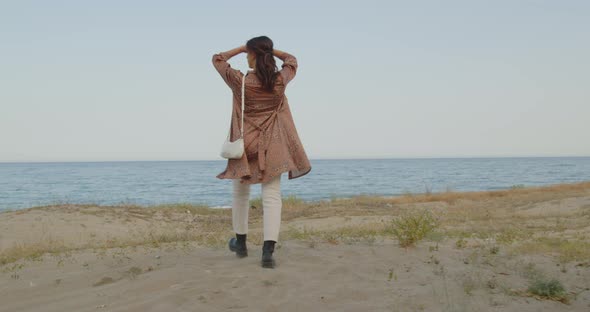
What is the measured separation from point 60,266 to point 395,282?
11.3 ft

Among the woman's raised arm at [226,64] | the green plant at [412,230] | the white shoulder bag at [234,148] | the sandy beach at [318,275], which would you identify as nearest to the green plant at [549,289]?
the sandy beach at [318,275]

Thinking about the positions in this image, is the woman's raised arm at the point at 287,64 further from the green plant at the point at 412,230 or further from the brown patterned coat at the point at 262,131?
the green plant at the point at 412,230

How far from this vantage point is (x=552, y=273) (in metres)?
4.57

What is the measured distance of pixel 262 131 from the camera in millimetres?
4656

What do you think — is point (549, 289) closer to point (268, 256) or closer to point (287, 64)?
point (268, 256)

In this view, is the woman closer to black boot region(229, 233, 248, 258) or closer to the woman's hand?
the woman's hand

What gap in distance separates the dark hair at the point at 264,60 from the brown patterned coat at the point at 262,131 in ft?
0.28

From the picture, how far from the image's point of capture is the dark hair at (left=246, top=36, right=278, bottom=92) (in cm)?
451

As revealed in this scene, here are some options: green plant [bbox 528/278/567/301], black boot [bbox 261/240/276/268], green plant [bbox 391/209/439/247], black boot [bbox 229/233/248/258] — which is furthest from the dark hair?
green plant [bbox 528/278/567/301]

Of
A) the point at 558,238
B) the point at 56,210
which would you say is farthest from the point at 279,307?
the point at 56,210

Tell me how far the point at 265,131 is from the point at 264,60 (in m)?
0.60

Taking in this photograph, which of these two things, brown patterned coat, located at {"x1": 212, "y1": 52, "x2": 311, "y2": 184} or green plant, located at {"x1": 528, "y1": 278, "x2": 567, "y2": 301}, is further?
brown patterned coat, located at {"x1": 212, "y1": 52, "x2": 311, "y2": 184}

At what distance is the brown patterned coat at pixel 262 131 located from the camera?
456cm

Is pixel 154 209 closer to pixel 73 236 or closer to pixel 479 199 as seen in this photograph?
pixel 73 236
